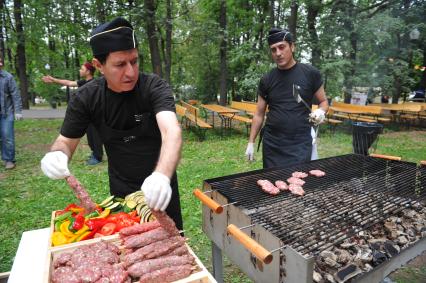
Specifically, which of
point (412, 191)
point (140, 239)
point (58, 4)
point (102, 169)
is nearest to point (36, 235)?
point (140, 239)

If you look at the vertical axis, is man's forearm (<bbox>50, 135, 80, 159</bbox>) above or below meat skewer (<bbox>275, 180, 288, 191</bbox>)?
above

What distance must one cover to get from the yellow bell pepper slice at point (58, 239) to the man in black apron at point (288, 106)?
2426mm

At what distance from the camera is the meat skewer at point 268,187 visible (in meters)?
2.62

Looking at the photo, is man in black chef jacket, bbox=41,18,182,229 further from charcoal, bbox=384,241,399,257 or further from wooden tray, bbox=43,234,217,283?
charcoal, bbox=384,241,399,257

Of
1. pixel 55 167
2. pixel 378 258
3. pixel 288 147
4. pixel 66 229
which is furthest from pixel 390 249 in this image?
pixel 55 167


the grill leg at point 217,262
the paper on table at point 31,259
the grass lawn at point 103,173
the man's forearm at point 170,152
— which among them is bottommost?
the grass lawn at point 103,173

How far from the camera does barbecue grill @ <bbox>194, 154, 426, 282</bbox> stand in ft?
6.06

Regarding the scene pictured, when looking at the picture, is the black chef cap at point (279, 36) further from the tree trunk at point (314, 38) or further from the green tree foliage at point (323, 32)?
the tree trunk at point (314, 38)

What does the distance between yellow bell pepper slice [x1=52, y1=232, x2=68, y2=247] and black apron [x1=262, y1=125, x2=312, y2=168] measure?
2.43 meters

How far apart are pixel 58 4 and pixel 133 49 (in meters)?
9.86

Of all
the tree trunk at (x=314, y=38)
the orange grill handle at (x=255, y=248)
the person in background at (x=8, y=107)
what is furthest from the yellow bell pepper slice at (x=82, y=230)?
the tree trunk at (x=314, y=38)

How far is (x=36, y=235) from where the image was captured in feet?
7.59

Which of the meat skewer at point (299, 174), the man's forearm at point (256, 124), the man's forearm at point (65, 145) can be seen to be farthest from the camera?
the man's forearm at point (256, 124)

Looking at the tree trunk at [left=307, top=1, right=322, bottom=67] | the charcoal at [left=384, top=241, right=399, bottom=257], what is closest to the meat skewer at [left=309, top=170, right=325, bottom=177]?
the charcoal at [left=384, top=241, right=399, bottom=257]
